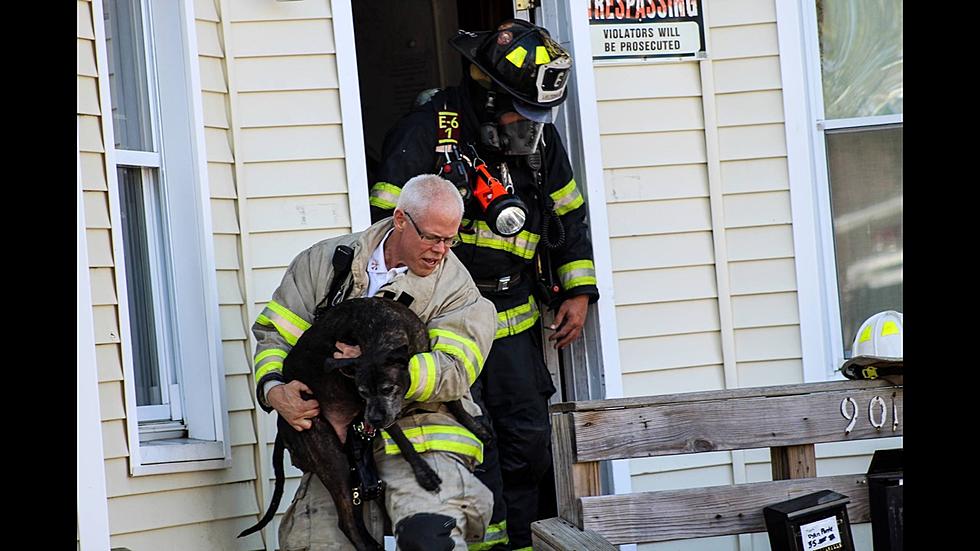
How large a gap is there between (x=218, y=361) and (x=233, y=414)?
0.22 metres

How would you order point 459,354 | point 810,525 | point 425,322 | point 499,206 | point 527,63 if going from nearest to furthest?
point 810,525, point 459,354, point 425,322, point 499,206, point 527,63

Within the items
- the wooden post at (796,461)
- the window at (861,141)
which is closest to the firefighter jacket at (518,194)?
the window at (861,141)

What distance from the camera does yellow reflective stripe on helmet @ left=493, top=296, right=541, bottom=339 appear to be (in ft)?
18.4

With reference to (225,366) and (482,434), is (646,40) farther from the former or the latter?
(225,366)

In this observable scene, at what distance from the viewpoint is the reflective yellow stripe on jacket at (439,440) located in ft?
14.6

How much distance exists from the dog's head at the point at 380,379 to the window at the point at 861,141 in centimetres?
272

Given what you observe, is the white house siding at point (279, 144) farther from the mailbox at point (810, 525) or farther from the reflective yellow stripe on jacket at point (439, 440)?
the mailbox at point (810, 525)

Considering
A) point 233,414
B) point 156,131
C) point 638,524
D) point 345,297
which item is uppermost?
point 156,131

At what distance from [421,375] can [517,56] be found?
5.54ft

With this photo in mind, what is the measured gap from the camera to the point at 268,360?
14.8 feet

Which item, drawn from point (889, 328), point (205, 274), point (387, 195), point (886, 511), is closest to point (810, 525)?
point (886, 511)

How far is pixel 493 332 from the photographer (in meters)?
4.59

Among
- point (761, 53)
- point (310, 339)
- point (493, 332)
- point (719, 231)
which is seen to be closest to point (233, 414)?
point (310, 339)
